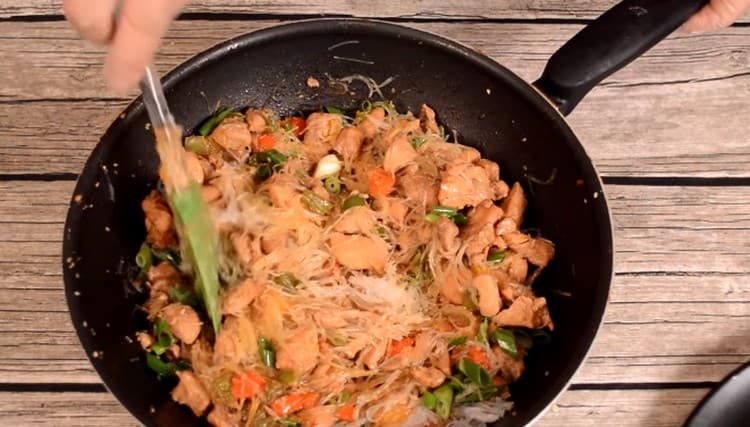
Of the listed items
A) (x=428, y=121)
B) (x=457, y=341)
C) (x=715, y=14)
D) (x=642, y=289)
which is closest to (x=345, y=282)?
(x=457, y=341)

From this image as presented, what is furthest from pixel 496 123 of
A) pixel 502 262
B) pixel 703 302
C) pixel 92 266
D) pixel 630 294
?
pixel 92 266

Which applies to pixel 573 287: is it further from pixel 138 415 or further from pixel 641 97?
pixel 138 415

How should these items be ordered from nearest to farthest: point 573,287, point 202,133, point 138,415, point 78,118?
point 138,415 < point 573,287 < point 202,133 < point 78,118

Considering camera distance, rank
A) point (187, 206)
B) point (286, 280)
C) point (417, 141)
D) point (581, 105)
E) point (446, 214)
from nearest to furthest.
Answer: point (187, 206), point (286, 280), point (446, 214), point (417, 141), point (581, 105)

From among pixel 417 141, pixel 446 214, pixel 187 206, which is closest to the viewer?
pixel 187 206

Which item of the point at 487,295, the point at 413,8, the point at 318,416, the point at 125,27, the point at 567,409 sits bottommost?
the point at 567,409

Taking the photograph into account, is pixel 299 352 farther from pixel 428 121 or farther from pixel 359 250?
pixel 428 121

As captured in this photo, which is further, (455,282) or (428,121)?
(428,121)

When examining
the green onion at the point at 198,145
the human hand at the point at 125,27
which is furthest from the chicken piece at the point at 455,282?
the human hand at the point at 125,27
